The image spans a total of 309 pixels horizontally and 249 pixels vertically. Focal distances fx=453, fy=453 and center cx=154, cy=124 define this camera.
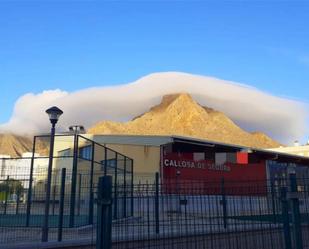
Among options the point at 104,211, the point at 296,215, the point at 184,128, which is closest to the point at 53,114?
the point at 104,211

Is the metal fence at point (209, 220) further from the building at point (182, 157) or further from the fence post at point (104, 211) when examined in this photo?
the building at point (182, 157)

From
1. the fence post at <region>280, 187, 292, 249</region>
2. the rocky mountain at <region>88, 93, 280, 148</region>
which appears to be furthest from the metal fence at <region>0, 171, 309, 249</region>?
the rocky mountain at <region>88, 93, 280, 148</region>

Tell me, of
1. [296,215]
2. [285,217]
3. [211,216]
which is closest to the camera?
[296,215]

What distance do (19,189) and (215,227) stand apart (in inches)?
374

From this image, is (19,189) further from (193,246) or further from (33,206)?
(193,246)

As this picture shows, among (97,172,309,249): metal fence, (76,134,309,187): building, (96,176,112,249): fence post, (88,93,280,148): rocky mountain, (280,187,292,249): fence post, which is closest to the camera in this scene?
(96,176,112,249): fence post

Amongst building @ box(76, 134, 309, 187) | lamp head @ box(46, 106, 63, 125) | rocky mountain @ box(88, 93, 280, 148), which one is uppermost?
rocky mountain @ box(88, 93, 280, 148)

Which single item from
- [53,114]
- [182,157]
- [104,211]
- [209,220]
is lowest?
[209,220]

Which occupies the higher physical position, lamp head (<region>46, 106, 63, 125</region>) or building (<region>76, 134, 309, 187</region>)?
building (<region>76, 134, 309, 187</region>)

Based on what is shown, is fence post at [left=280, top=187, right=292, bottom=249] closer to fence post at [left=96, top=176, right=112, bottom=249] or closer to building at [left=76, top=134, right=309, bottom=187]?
fence post at [left=96, top=176, right=112, bottom=249]

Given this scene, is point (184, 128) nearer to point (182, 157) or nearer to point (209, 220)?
point (182, 157)

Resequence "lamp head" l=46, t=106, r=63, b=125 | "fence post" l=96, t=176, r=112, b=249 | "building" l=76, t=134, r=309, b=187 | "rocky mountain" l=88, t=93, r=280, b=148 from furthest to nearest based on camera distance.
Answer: "rocky mountain" l=88, t=93, r=280, b=148 → "building" l=76, t=134, r=309, b=187 → "lamp head" l=46, t=106, r=63, b=125 → "fence post" l=96, t=176, r=112, b=249

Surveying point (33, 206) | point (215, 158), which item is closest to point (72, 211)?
point (33, 206)

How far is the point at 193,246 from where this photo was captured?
370 inches
